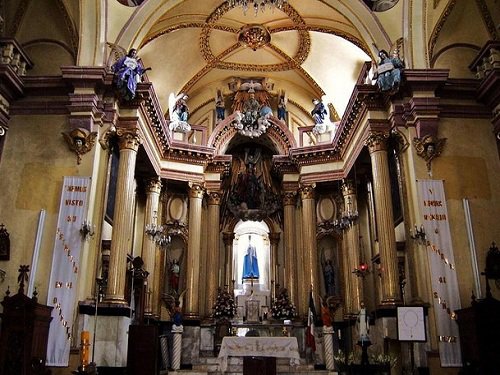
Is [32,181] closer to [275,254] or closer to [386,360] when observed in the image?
[386,360]

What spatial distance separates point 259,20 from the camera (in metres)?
16.0

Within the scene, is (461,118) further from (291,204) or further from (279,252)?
(279,252)

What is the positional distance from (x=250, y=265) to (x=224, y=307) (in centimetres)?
272

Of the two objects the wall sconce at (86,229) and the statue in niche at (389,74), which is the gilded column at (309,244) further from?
the wall sconce at (86,229)

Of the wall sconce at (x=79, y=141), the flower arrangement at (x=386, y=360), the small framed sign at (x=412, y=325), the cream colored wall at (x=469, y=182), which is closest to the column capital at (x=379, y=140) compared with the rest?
the cream colored wall at (x=469, y=182)

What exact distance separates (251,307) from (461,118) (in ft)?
29.2

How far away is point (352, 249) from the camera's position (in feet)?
52.5

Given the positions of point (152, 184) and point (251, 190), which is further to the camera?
point (251, 190)

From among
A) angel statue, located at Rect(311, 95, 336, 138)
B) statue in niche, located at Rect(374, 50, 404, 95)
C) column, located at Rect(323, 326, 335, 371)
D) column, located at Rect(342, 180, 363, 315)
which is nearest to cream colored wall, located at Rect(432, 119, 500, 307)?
statue in niche, located at Rect(374, 50, 404, 95)

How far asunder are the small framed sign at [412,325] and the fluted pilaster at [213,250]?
860 cm

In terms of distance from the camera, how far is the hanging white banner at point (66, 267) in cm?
1035

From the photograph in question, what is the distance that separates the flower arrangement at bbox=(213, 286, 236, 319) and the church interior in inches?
3.9

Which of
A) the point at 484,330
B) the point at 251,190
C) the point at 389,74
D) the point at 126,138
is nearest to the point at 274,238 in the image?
the point at 251,190

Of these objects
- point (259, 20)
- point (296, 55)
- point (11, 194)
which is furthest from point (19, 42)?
point (296, 55)
